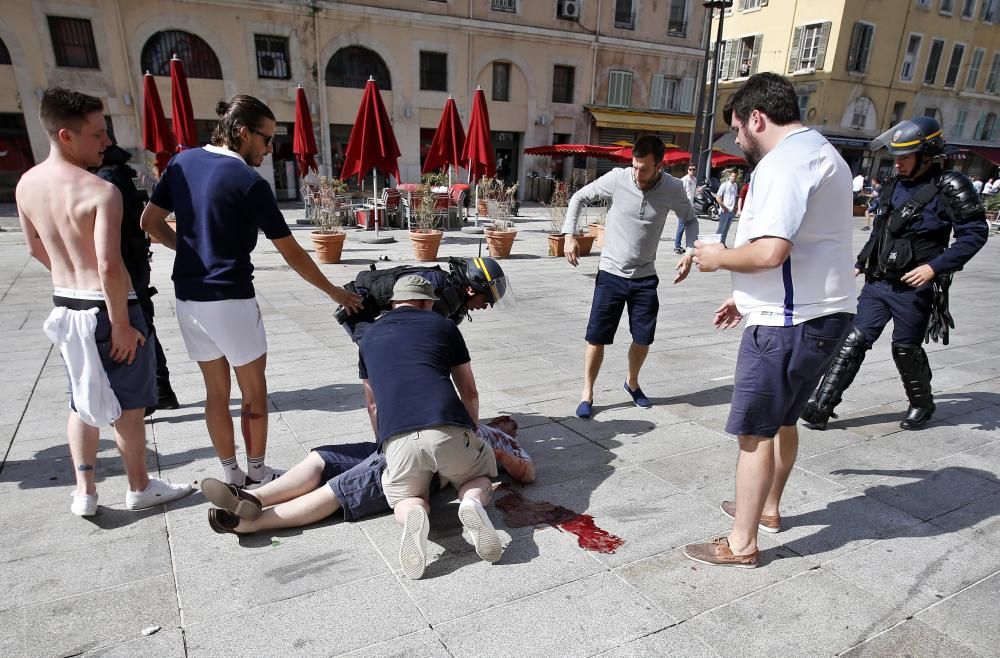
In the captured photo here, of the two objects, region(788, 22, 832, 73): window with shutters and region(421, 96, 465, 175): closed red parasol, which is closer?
region(421, 96, 465, 175): closed red parasol

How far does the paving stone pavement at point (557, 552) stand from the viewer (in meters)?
2.09

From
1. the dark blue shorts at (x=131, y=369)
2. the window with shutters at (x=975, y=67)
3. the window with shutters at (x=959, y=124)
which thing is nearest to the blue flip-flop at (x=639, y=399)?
the dark blue shorts at (x=131, y=369)

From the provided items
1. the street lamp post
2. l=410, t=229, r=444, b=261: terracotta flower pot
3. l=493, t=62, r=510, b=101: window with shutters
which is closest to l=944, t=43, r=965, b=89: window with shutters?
the street lamp post

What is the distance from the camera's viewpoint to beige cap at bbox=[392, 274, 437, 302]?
282cm

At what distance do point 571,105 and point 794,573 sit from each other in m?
25.6

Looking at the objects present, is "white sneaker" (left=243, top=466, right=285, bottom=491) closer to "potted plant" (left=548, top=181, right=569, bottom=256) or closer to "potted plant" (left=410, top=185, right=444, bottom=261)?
"potted plant" (left=548, top=181, right=569, bottom=256)

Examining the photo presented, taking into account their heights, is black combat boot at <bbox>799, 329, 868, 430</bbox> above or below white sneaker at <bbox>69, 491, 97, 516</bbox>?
above

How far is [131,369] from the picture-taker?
266 cm

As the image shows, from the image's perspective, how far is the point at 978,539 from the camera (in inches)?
106

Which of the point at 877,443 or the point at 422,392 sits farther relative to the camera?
the point at 877,443

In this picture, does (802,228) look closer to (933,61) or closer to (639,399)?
(639,399)

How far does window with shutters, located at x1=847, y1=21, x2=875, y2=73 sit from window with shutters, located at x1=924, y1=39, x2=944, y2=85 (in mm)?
4829

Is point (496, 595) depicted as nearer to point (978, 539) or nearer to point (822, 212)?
point (822, 212)

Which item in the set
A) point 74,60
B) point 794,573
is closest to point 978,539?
point 794,573
